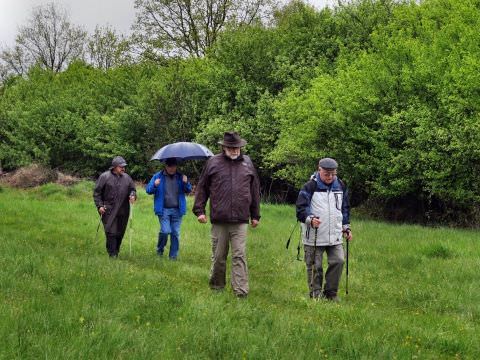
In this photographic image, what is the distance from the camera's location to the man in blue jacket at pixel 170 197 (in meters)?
10.9

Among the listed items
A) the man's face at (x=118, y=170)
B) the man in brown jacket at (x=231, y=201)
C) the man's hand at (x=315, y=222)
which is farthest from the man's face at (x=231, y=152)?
the man's face at (x=118, y=170)

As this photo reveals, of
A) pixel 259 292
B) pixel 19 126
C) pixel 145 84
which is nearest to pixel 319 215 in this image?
pixel 259 292

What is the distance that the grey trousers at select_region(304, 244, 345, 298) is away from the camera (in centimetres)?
802

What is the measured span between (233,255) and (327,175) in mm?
1823

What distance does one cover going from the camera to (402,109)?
19891 millimetres

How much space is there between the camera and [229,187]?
24.7ft

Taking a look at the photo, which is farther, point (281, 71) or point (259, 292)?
point (281, 71)

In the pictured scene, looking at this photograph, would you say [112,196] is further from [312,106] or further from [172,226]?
[312,106]

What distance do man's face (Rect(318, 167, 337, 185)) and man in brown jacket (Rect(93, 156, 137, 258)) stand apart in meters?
4.28

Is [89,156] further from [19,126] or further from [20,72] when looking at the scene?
[20,72]

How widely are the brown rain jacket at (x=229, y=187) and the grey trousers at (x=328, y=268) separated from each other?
4.18 ft

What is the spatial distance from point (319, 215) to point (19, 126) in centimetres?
3635

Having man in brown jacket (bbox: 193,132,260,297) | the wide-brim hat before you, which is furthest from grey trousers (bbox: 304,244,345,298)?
the wide-brim hat

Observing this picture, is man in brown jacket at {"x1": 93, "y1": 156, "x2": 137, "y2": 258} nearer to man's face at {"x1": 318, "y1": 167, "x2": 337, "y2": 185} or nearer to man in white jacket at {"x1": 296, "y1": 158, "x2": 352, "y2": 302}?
man in white jacket at {"x1": 296, "y1": 158, "x2": 352, "y2": 302}
